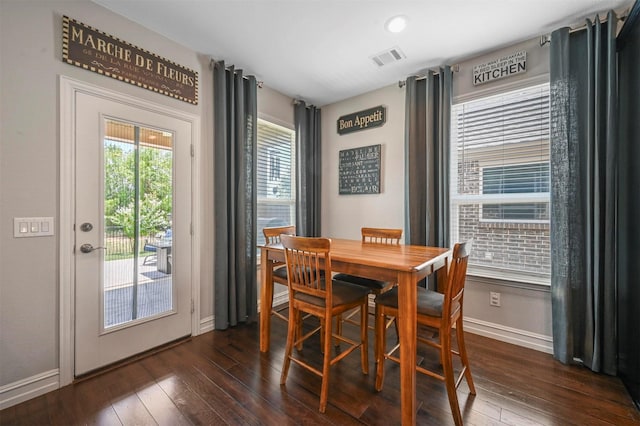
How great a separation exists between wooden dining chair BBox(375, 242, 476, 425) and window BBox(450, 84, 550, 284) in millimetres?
1216

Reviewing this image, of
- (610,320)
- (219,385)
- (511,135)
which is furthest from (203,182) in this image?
(610,320)

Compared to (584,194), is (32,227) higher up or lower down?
lower down

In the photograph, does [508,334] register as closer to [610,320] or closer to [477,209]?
[610,320]

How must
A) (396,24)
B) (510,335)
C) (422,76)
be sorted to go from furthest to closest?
1. (422,76)
2. (510,335)
3. (396,24)

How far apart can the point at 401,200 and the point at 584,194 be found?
5.11ft

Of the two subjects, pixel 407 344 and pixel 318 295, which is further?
pixel 318 295

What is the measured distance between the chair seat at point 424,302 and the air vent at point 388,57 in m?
2.21

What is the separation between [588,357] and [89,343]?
148 inches

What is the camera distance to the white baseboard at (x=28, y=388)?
1.63m

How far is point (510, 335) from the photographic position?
8.06 feet

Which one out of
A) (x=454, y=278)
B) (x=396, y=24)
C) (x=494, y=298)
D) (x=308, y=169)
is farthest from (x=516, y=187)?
(x=308, y=169)

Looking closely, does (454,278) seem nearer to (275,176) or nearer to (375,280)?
(375,280)

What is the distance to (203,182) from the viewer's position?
269 cm

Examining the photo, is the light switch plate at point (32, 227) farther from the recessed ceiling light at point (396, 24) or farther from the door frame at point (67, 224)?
the recessed ceiling light at point (396, 24)
